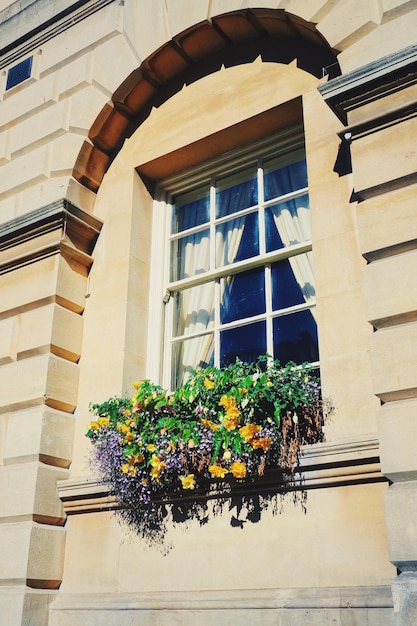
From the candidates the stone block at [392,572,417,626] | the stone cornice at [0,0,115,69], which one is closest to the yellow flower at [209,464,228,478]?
the stone block at [392,572,417,626]

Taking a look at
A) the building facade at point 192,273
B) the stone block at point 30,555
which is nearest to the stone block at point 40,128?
the building facade at point 192,273

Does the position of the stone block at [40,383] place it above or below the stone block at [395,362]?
above

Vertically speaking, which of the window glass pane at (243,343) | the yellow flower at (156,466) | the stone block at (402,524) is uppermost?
the window glass pane at (243,343)

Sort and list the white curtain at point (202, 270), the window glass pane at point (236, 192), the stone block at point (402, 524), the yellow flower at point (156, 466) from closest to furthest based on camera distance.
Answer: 1. the stone block at point (402, 524)
2. the yellow flower at point (156, 466)
3. the white curtain at point (202, 270)
4. the window glass pane at point (236, 192)

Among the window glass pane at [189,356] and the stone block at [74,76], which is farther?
the stone block at [74,76]

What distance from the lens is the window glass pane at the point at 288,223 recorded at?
637 cm

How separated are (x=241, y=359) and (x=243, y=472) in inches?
54.1

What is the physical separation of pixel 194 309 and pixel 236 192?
3.89 feet

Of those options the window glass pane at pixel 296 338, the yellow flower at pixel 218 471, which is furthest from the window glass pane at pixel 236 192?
the yellow flower at pixel 218 471

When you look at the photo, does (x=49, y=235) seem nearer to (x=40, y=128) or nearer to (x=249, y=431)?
(x=40, y=128)

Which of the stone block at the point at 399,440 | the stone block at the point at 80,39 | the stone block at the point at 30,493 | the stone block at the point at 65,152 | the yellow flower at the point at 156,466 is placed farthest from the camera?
the stone block at the point at 80,39

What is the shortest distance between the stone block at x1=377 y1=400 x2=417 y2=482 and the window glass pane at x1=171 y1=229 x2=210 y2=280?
2856 mm

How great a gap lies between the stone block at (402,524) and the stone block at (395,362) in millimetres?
551

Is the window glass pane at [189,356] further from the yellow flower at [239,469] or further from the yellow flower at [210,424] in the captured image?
the yellow flower at [239,469]
